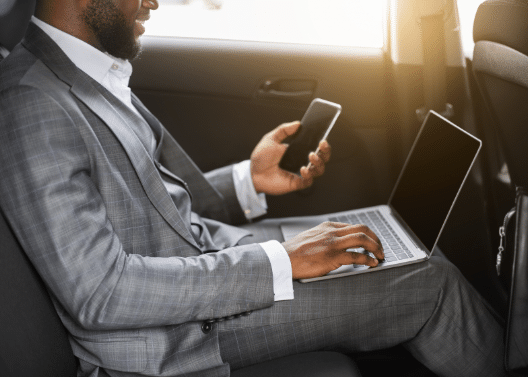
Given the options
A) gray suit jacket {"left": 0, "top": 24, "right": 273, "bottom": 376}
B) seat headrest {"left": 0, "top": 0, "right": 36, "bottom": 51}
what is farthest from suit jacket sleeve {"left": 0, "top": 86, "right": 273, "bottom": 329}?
seat headrest {"left": 0, "top": 0, "right": 36, "bottom": 51}

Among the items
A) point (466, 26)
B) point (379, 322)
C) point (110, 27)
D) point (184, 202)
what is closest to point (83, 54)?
point (110, 27)

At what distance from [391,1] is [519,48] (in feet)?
2.20

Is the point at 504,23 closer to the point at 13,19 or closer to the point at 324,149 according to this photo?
the point at 324,149

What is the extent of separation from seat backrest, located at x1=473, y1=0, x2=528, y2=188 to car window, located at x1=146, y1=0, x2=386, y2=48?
0.63 metres

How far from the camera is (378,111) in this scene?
1812 millimetres

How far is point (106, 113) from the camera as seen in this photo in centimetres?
101

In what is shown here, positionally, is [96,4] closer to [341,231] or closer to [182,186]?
[182,186]

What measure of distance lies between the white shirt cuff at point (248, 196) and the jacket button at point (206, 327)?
548 millimetres

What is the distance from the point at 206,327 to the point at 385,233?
52 centimetres

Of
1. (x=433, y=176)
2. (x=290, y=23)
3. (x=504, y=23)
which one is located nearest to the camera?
(x=504, y=23)

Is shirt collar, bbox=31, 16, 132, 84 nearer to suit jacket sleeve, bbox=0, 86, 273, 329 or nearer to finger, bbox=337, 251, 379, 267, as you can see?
suit jacket sleeve, bbox=0, 86, 273, 329

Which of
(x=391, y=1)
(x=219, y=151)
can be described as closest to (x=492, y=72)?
(x=391, y=1)

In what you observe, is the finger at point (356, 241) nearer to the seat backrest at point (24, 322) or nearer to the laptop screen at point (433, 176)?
the laptop screen at point (433, 176)

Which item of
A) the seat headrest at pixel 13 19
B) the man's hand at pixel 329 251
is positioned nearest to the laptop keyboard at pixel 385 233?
the man's hand at pixel 329 251
